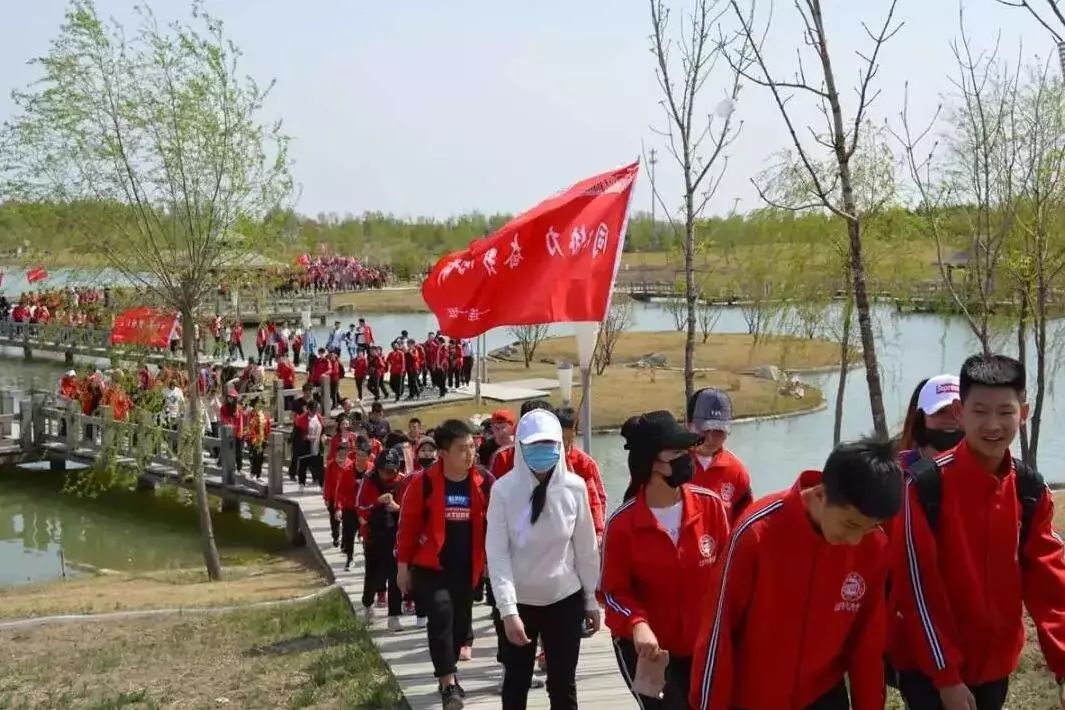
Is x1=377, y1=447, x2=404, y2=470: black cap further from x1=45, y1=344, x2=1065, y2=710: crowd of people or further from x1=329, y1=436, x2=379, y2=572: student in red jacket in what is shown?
x1=45, y1=344, x2=1065, y2=710: crowd of people

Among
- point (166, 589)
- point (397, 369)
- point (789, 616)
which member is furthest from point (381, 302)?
point (789, 616)

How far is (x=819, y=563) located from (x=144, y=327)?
37.3ft

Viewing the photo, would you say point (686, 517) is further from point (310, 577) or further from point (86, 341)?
point (86, 341)

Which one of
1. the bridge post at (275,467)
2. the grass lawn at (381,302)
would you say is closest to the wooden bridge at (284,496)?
the bridge post at (275,467)

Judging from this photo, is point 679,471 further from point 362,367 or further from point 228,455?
point 362,367

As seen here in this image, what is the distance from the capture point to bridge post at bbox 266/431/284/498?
17188mm

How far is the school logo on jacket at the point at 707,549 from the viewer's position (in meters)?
4.21

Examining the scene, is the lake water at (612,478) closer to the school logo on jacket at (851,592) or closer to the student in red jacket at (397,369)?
the student in red jacket at (397,369)

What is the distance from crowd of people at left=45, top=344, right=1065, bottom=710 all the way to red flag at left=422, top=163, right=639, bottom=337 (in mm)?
1799

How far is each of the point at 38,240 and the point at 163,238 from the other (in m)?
1.47

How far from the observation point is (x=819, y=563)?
3162 millimetres

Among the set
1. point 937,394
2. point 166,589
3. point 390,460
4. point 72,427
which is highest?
point 937,394

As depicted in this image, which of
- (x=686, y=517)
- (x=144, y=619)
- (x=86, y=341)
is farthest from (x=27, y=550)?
(x=686, y=517)

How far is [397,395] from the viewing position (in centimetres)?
2731
